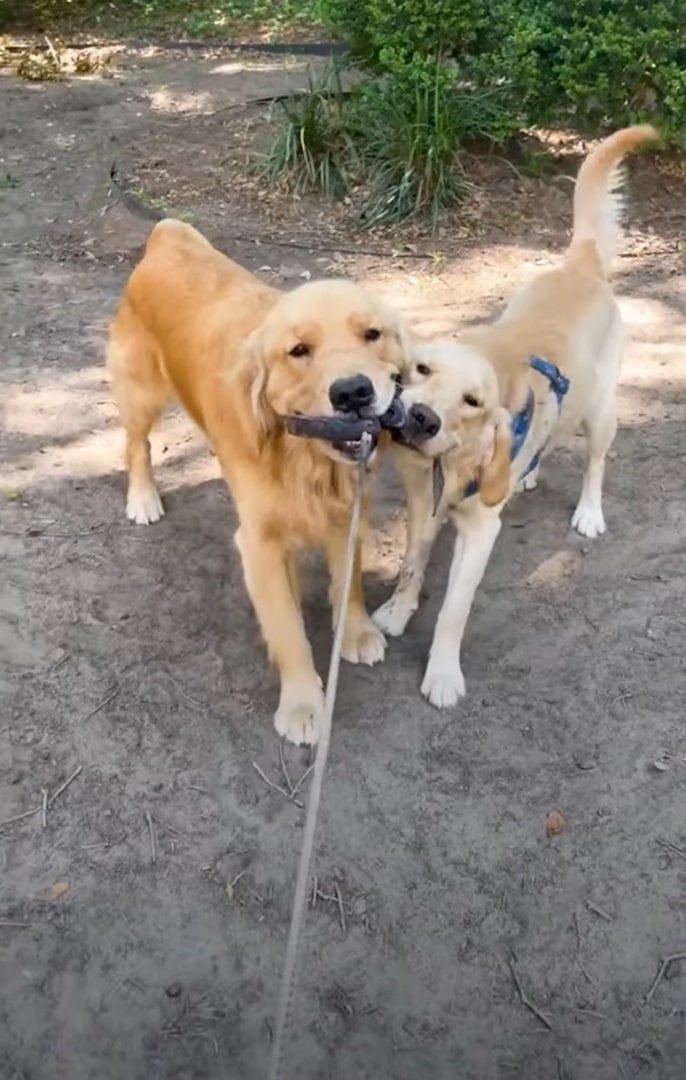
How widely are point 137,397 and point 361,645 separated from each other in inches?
53.2

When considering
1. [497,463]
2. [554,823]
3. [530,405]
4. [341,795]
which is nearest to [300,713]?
[341,795]

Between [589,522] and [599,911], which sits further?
[589,522]

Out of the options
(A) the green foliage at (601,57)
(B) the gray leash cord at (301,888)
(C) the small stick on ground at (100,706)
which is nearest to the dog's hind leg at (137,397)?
(C) the small stick on ground at (100,706)

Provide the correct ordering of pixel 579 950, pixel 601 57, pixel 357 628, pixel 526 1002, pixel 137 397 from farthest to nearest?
pixel 601 57
pixel 137 397
pixel 357 628
pixel 579 950
pixel 526 1002

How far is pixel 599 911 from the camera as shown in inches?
108

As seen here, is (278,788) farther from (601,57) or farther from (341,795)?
(601,57)

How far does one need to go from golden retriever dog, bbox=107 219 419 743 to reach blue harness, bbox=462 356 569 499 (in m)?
0.55

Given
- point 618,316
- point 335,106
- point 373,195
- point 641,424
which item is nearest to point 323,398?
point 618,316

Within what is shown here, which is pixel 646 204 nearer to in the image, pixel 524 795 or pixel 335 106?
pixel 335 106

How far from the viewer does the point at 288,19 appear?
1319 centimetres

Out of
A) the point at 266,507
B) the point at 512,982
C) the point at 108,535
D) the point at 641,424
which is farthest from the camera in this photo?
the point at 641,424

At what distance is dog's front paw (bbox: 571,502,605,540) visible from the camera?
4148 millimetres

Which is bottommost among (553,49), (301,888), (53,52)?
(53,52)

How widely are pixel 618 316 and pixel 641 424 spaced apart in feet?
2.73
